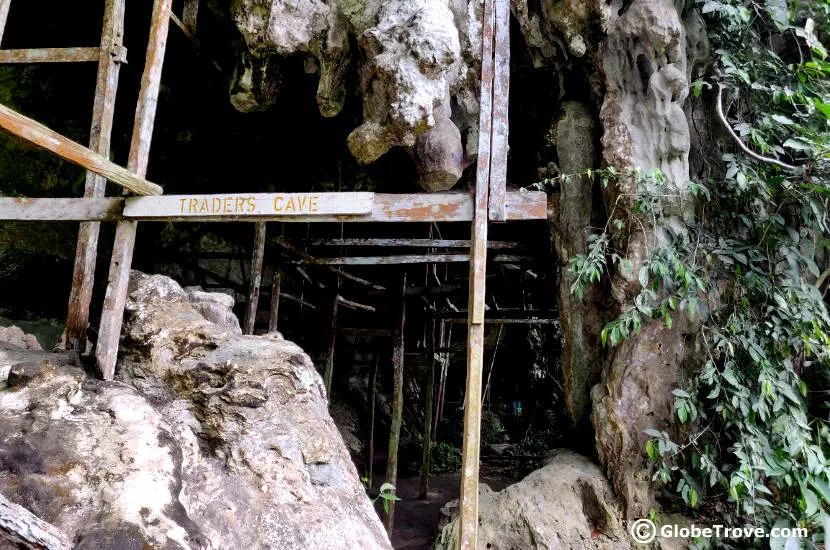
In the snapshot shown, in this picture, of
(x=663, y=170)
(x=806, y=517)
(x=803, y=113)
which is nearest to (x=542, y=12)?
(x=663, y=170)

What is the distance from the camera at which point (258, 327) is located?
363 inches

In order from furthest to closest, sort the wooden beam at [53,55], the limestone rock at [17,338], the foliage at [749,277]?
the foliage at [749,277], the wooden beam at [53,55], the limestone rock at [17,338]

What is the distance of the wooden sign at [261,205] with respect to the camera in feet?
9.49

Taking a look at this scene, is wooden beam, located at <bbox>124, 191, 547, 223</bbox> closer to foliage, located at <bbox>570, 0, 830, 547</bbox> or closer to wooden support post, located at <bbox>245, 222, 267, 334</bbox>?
foliage, located at <bbox>570, 0, 830, 547</bbox>

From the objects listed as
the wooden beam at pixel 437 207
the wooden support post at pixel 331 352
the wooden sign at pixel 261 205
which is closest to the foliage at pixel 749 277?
the wooden beam at pixel 437 207

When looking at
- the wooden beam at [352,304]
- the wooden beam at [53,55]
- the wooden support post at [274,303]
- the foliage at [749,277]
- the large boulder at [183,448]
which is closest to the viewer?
the large boulder at [183,448]

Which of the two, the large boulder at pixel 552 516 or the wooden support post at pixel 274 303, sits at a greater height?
the wooden support post at pixel 274 303

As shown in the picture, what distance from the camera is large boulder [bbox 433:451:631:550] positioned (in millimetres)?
4375

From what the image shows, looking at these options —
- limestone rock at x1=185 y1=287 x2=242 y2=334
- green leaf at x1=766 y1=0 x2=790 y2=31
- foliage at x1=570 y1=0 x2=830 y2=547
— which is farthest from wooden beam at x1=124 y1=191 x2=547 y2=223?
green leaf at x1=766 y1=0 x2=790 y2=31

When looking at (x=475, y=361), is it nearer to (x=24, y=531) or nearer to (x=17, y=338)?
(x=24, y=531)

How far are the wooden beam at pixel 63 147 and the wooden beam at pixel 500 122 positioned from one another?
1955 mm

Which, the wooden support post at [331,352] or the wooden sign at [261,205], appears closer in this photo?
the wooden sign at [261,205]

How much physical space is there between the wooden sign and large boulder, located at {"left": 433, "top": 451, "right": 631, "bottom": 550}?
2.90 metres

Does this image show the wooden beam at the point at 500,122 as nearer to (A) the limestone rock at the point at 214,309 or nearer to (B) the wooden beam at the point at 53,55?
(A) the limestone rock at the point at 214,309
